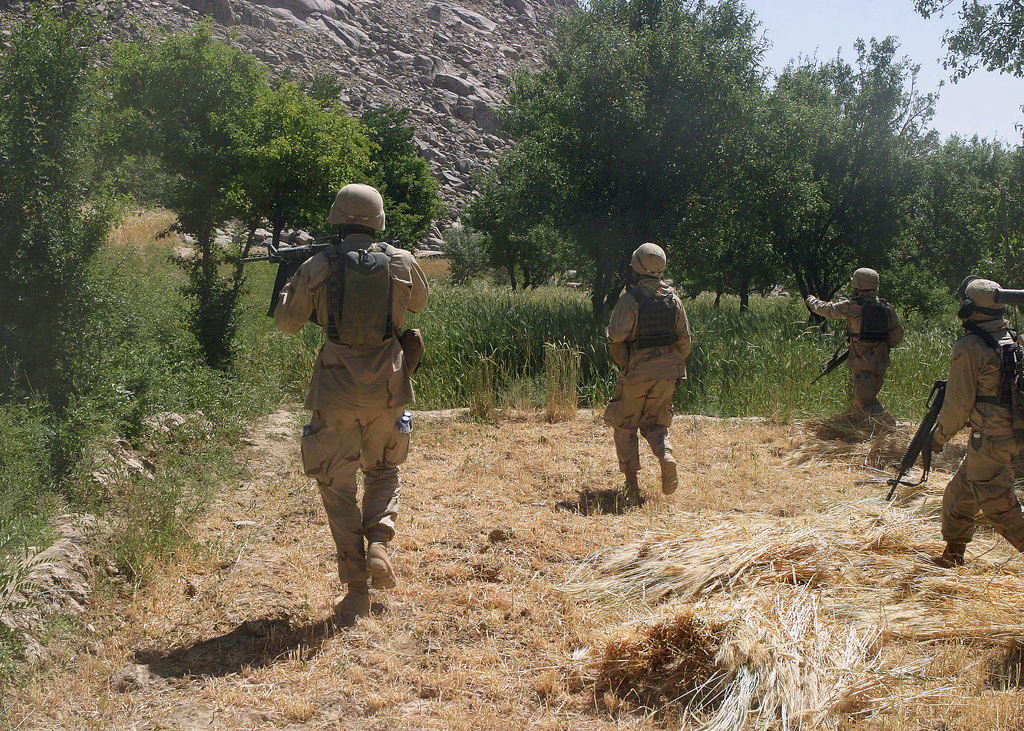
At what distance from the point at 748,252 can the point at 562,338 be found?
8099 millimetres

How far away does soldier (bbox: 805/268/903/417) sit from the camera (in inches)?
313

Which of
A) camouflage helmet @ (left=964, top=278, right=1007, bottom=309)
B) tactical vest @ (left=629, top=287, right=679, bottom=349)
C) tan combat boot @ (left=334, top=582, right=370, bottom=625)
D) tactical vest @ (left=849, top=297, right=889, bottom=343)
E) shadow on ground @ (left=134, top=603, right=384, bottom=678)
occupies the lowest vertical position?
shadow on ground @ (left=134, top=603, right=384, bottom=678)

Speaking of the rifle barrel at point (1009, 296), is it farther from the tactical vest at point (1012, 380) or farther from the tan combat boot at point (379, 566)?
the tan combat boot at point (379, 566)

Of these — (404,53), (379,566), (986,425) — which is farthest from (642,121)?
(404,53)

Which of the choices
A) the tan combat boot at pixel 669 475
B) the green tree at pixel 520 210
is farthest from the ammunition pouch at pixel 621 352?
the green tree at pixel 520 210

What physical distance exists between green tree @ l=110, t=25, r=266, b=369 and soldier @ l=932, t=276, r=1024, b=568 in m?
7.76

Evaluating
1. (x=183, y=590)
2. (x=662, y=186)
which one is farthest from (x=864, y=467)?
(x=662, y=186)

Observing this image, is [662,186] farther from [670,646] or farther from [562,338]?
[670,646]

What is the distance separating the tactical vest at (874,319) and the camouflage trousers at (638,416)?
9.36 ft

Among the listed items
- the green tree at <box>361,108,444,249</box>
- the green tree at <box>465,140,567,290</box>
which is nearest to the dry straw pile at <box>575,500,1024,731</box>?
the green tree at <box>465,140,567,290</box>

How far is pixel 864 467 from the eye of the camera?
7.16 meters

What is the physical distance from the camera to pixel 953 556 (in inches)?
177

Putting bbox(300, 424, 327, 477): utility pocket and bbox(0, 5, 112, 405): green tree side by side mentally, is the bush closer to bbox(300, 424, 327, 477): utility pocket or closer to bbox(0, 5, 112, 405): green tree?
bbox(0, 5, 112, 405): green tree

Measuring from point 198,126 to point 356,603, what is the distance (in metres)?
7.19
